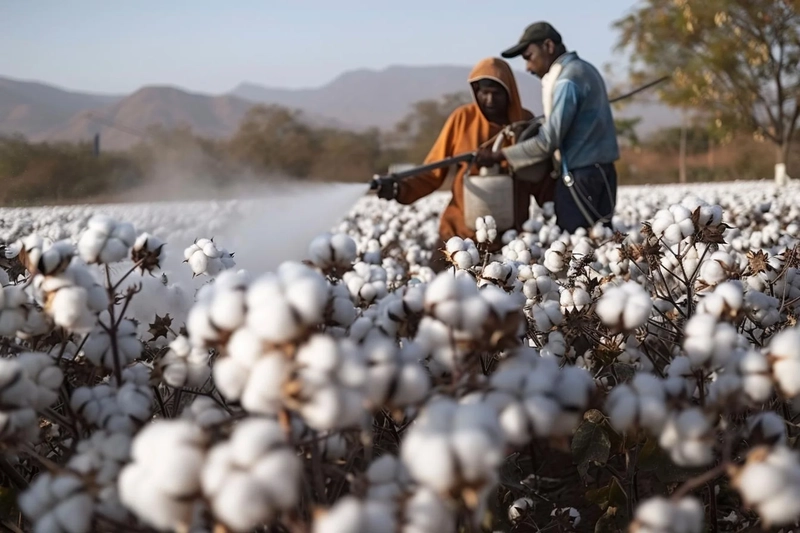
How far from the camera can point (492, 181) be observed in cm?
551

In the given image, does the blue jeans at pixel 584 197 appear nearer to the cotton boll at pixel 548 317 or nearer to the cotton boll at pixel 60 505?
the cotton boll at pixel 548 317

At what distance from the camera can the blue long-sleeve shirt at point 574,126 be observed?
520 cm

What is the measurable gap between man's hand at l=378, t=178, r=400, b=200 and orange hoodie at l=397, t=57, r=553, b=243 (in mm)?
185

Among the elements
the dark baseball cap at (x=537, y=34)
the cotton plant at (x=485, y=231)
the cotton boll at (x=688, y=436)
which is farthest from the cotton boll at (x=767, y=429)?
the dark baseball cap at (x=537, y=34)

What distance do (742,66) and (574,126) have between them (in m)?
25.3

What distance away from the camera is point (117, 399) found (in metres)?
1.10

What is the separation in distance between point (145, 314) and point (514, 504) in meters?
1.13

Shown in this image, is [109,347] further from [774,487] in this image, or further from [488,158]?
[488,158]

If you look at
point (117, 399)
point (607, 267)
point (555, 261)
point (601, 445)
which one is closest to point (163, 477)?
point (117, 399)

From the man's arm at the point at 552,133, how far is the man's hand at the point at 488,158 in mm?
176

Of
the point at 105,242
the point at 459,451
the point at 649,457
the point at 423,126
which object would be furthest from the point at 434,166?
the point at 423,126

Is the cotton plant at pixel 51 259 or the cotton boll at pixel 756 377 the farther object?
the cotton plant at pixel 51 259

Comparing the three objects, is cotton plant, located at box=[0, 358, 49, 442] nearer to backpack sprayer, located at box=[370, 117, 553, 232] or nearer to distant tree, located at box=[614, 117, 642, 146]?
backpack sprayer, located at box=[370, 117, 553, 232]

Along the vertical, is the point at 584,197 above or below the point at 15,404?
above
